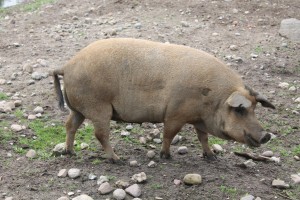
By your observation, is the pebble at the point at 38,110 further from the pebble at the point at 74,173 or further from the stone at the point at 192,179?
the stone at the point at 192,179

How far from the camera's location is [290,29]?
10039 millimetres

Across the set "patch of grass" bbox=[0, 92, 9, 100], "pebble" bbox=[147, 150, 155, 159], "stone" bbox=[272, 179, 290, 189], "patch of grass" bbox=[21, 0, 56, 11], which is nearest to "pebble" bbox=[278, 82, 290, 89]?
"stone" bbox=[272, 179, 290, 189]

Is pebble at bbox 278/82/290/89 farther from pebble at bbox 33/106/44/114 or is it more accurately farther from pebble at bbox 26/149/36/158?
pebble at bbox 26/149/36/158

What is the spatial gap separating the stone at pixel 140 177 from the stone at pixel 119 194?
11.2 inches

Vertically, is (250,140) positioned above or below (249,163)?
above

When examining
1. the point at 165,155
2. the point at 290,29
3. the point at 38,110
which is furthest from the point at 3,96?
the point at 290,29

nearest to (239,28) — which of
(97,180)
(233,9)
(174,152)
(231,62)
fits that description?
(233,9)

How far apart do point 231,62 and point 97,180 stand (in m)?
4.29

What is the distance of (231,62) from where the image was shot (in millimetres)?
8539

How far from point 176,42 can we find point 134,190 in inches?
204

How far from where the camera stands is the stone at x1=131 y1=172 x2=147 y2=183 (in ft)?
16.1

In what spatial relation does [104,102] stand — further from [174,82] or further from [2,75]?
[2,75]

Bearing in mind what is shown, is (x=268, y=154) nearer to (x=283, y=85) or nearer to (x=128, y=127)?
(x=128, y=127)

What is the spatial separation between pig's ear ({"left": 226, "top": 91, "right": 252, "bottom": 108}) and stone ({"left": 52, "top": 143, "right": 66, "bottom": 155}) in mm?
1899
